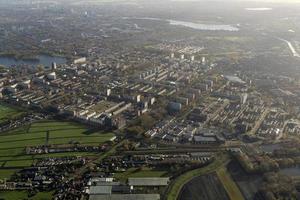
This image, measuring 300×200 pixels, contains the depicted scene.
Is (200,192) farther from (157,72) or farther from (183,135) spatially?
(157,72)

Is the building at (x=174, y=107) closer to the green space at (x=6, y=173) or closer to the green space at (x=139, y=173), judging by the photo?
the green space at (x=139, y=173)

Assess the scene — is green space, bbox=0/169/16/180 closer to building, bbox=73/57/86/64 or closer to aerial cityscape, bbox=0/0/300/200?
aerial cityscape, bbox=0/0/300/200

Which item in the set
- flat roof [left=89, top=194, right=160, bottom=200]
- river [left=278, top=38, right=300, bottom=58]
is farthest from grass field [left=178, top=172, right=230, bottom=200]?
river [left=278, top=38, right=300, bottom=58]

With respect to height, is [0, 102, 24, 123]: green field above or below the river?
below

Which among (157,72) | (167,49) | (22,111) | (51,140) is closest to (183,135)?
(51,140)

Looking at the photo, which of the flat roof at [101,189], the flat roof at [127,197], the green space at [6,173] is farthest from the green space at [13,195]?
the flat roof at [127,197]

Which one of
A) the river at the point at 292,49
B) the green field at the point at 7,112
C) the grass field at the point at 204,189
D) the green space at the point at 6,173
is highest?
the river at the point at 292,49
